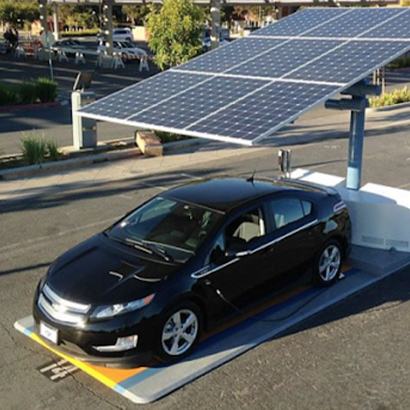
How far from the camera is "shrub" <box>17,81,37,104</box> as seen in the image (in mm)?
23406

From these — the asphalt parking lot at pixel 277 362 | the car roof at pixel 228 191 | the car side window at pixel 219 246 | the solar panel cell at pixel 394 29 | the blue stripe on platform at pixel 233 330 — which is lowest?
the asphalt parking lot at pixel 277 362

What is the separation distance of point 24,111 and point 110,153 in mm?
8517

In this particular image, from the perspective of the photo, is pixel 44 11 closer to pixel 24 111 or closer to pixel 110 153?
pixel 24 111

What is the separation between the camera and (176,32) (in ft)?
66.5

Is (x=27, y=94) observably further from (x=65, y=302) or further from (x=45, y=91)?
(x=65, y=302)

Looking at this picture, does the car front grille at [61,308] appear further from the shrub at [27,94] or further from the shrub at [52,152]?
the shrub at [27,94]

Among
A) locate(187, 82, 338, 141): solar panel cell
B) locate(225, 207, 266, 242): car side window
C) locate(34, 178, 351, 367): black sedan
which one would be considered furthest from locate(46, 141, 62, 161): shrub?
locate(225, 207, 266, 242): car side window

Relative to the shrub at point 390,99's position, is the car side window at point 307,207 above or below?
above

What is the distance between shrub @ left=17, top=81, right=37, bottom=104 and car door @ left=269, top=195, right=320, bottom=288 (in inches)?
712

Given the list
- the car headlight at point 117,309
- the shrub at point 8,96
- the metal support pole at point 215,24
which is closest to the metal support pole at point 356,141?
the car headlight at point 117,309

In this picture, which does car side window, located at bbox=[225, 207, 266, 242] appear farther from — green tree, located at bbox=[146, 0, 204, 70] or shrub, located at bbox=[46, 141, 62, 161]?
green tree, located at bbox=[146, 0, 204, 70]

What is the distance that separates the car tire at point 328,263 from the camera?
790cm

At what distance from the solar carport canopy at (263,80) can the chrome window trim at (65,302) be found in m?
2.86

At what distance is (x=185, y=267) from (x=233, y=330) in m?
1.12
